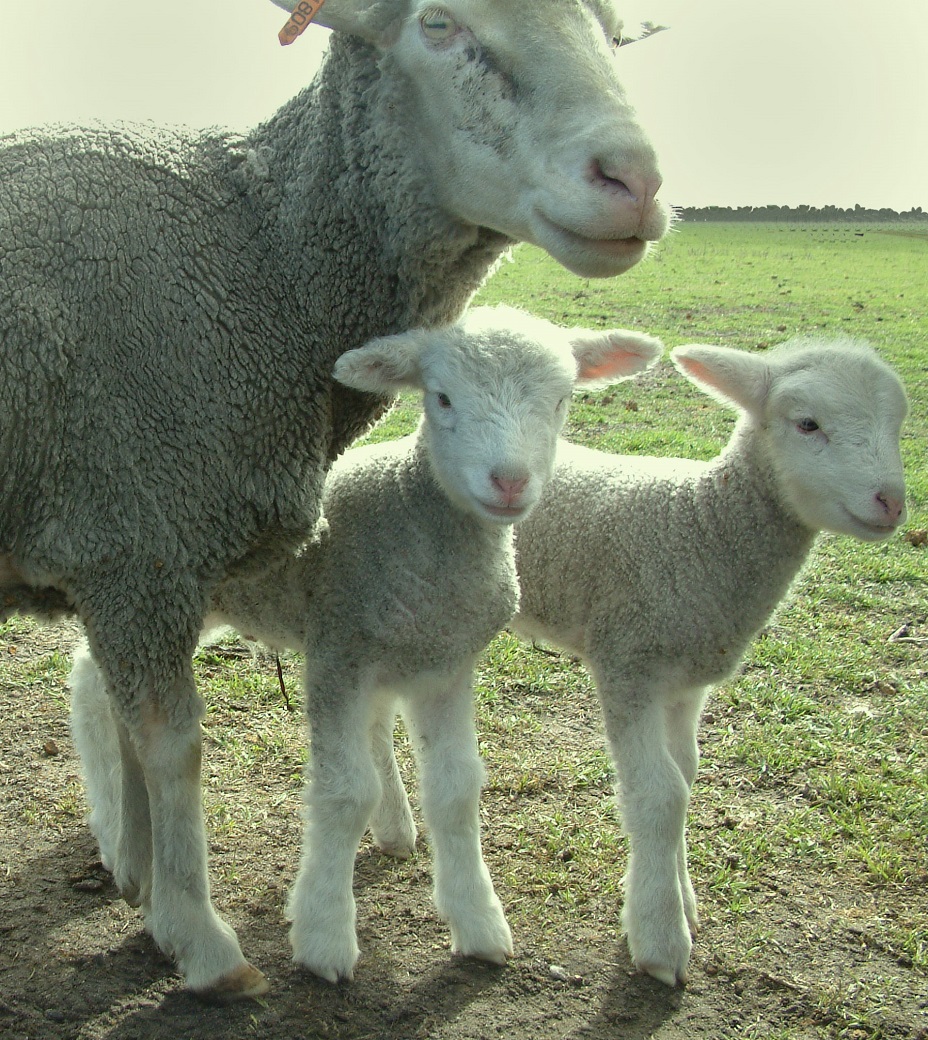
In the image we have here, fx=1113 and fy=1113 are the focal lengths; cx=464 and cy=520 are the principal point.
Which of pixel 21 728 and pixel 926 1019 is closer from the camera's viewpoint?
pixel 926 1019

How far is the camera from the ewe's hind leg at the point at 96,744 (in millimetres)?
4004

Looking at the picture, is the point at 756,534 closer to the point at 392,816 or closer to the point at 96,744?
the point at 392,816

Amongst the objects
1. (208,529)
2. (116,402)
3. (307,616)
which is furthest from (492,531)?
(116,402)

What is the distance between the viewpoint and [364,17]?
9.66ft

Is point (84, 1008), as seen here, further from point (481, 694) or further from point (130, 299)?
point (481, 694)

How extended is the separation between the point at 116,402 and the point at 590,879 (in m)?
2.34

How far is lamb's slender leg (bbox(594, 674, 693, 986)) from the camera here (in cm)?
347

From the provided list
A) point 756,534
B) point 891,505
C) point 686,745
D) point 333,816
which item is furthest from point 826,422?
point 333,816

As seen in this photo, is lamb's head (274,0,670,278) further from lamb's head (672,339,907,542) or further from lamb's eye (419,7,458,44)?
lamb's head (672,339,907,542)

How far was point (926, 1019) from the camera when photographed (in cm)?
334

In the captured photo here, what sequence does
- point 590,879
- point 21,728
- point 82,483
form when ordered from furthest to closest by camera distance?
point 21,728, point 590,879, point 82,483

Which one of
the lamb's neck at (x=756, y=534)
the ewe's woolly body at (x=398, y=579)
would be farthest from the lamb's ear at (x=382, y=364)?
the lamb's neck at (x=756, y=534)

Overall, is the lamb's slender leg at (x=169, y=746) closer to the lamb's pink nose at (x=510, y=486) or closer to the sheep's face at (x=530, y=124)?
the lamb's pink nose at (x=510, y=486)

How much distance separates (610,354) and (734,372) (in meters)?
0.48
